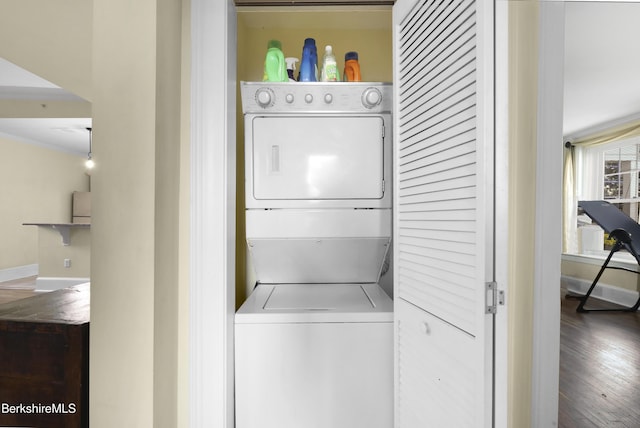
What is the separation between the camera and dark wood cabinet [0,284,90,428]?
108 cm

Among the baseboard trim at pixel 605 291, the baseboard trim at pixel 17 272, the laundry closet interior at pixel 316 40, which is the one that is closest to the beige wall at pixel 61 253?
the baseboard trim at pixel 17 272

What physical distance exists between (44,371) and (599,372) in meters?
3.43

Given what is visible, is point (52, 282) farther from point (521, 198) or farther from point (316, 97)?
point (521, 198)

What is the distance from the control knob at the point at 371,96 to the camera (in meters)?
1.59

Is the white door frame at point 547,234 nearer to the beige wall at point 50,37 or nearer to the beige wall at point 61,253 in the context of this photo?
the beige wall at point 50,37

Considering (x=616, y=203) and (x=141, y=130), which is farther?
(x=616, y=203)

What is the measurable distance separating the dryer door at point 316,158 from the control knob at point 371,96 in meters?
0.07

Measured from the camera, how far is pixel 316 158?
1627mm

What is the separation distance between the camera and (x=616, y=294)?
465 cm

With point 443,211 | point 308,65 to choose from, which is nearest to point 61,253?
point 308,65

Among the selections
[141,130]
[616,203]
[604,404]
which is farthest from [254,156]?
[616,203]

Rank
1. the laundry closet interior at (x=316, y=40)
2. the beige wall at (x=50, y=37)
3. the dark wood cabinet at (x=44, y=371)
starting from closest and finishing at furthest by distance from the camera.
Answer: the dark wood cabinet at (x=44, y=371), the laundry closet interior at (x=316, y=40), the beige wall at (x=50, y=37)

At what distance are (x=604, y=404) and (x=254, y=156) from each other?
8.59 feet

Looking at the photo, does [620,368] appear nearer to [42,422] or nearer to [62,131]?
[42,422]
